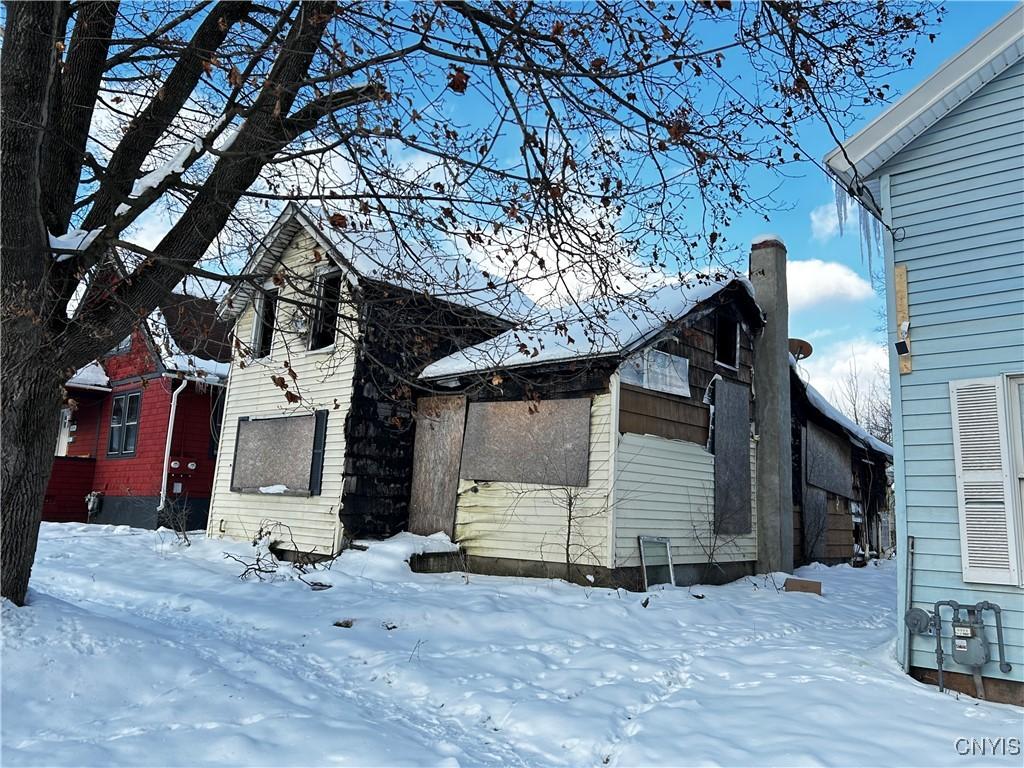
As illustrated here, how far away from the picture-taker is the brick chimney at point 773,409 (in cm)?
1322

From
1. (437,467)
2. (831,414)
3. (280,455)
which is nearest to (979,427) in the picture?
(437,467)

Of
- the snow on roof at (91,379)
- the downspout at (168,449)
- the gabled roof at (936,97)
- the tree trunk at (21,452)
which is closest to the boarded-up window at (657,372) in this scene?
the gabled roof at (936,97)

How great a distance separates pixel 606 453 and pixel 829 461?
28.5 ft

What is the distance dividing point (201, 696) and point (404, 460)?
8.11 m

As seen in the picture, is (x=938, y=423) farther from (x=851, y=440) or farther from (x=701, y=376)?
(x=851, y=440)

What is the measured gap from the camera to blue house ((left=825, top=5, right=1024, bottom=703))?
20.1 ft

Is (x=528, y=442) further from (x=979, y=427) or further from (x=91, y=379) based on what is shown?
(x=91, y=379)

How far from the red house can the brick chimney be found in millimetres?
12072

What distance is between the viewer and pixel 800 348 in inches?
657

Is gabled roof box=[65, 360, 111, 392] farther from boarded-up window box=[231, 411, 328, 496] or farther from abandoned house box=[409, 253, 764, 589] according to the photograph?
abandoned house box=[409, 253, 764, 589]

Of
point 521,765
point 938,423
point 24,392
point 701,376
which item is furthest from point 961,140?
point 24,392

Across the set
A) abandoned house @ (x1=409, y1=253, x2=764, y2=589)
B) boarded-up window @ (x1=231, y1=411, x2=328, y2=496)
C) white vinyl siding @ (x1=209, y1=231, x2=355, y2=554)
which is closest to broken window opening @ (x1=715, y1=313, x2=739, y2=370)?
abandoned house @ (x1=409, y1=253, x2=764, y2=589)

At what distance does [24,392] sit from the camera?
5445 mm

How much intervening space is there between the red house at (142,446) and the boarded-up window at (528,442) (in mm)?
7742
